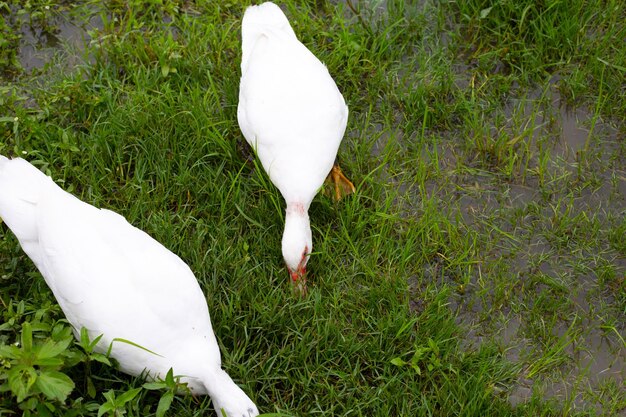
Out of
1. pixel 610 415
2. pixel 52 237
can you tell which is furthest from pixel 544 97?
pixel 52 237

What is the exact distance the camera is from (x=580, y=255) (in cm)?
359

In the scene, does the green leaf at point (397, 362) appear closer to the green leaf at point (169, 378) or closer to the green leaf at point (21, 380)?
the green leaf at point (169, 378)

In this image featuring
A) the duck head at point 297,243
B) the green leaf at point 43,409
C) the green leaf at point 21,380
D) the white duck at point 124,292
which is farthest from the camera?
the duck head at point 297,243

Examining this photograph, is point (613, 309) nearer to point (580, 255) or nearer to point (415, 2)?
point (580, 255)

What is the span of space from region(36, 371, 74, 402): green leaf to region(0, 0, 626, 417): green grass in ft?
0.19

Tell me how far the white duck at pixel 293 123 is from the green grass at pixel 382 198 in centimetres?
17

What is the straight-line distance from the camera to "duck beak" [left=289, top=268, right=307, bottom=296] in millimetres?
3334

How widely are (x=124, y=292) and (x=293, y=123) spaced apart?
41.2 inches

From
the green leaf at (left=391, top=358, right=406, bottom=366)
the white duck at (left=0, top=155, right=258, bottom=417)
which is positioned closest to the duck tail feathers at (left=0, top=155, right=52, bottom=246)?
the white duck at (left=0, top=155, right=258, bottom=417)

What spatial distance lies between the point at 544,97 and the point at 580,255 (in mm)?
921

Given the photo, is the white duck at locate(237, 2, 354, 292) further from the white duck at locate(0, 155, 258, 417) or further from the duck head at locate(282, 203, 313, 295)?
the white duck at locate(0, 155, 258, 417)

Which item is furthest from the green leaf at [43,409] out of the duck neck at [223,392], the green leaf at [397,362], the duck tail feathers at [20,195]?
the green leaf at [397,362]

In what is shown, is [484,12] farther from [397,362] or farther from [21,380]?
[21,380]

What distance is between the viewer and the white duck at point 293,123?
338 centimetres
